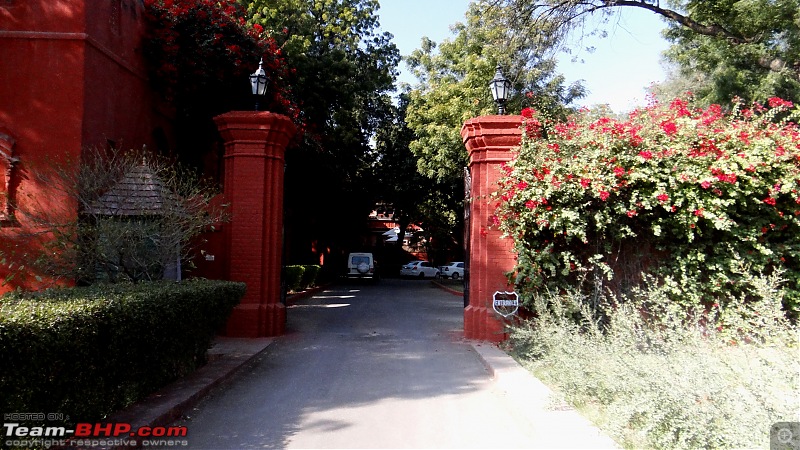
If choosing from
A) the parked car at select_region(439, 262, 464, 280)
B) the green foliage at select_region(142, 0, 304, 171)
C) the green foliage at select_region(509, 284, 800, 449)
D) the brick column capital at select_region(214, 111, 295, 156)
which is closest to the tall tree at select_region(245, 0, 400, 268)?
the green foliage at select_region(142, 0, 304, 171)

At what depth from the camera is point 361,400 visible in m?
7.04

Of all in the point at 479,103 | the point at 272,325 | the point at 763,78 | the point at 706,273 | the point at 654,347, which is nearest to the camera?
the point at 654,347

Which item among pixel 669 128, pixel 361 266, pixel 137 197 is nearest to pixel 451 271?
pixel 361 266

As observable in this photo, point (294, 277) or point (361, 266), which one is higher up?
point (361, 266)

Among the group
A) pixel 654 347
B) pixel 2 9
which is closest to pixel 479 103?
pixel 2 9

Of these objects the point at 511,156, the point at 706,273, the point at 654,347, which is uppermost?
the point at 511,156

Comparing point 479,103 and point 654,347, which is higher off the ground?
point 479,103

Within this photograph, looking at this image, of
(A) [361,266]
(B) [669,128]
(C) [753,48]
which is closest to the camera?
(B) [669,128]

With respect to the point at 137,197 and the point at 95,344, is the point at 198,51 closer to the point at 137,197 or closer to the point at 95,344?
the point at 137,197

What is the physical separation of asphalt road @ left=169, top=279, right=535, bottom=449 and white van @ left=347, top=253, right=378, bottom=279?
74.8 feet

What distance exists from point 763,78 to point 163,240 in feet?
47.8

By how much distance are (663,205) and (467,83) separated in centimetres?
1362

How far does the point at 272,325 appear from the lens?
37.7 ft

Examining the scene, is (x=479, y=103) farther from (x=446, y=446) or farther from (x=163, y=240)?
(x=446, y=446)
